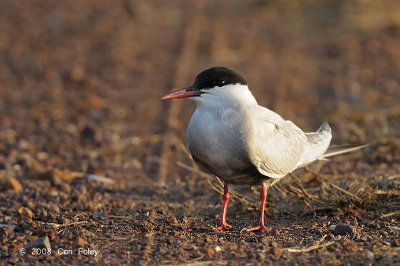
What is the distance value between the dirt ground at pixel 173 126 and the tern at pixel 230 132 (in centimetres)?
43

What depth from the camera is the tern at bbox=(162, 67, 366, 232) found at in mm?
4348

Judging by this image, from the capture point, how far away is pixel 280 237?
14.3 ft

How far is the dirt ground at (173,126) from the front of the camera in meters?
4.20

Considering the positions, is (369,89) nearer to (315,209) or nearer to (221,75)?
(315,209)

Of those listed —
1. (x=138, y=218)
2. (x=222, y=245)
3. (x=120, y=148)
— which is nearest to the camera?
(x=222, y=245)

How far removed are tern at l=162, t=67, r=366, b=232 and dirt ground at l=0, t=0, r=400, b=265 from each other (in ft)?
1.42

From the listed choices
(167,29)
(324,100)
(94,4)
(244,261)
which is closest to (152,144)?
(324,100)

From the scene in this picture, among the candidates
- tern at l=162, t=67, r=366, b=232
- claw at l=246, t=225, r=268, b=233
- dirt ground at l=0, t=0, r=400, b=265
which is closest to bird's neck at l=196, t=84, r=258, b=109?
tern at l=162, t=67, r=366, b=232

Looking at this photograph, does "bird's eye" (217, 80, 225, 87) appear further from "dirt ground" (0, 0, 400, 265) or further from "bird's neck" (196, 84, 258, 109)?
"dirt ground" (0, 0, 400, 265)

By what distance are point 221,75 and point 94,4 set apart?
10389mm

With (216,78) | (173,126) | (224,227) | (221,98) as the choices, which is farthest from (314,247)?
(173,126)

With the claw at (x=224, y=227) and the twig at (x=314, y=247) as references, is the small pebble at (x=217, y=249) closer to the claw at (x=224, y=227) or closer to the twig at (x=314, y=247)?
the twig at (x=314, y=247)

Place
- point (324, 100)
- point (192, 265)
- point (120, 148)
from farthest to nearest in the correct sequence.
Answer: point (324, 100) < point (120, 148) < point (192, 265)

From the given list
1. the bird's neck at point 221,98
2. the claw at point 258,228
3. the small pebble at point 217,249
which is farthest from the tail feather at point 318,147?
the small pebble at point 217,249
